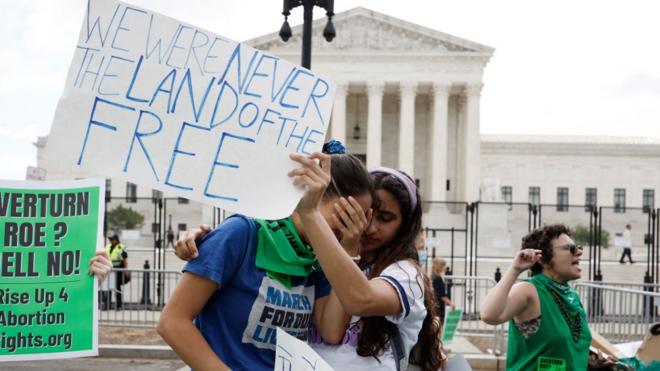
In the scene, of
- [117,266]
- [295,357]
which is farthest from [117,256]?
[295,357]

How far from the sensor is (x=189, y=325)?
1988mm

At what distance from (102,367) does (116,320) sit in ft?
12.9

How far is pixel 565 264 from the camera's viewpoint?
3758 millimetres

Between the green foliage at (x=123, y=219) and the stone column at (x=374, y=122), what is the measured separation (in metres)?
21.0

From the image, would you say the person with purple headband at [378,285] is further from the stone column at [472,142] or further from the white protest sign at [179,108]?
the stone column at [472,142]

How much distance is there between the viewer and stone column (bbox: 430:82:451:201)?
57.1m

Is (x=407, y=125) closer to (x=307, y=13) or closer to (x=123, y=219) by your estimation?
(x=123, y=219)

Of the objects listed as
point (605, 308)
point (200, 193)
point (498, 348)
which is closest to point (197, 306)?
point (200, 193)

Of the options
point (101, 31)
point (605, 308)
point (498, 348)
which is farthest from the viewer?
point (605, 308)

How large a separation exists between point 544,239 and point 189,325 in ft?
8.03

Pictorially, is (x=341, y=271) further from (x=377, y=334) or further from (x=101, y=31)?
(x=101, y=31)

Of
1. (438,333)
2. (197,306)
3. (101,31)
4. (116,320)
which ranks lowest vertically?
(116,320)

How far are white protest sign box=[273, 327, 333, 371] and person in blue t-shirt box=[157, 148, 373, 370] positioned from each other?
17 cm

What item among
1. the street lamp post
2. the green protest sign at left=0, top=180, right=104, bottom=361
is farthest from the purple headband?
the street lamp post
